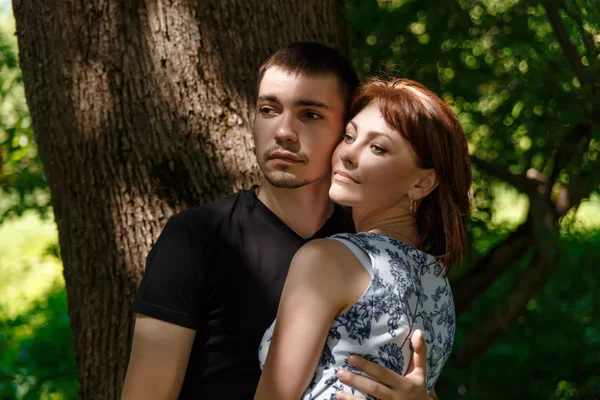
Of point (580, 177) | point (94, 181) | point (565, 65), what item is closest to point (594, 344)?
point (580, 177)

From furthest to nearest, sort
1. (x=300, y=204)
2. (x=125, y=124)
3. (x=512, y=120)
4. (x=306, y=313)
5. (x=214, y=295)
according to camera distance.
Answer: (x=512, y=120), (x=125, y=124), (x=300, y=204), (x=214, y=295), (x=306, y=313)

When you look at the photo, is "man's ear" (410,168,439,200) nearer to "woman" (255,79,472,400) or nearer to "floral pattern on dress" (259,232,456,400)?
"woman" (255,79,472,400)

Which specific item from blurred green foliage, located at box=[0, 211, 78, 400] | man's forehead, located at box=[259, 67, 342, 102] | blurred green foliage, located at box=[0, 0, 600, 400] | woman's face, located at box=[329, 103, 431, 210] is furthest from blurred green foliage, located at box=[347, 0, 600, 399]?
blurred green foliage, located at box=[0, 211, 78, 400]

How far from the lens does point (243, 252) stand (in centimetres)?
238

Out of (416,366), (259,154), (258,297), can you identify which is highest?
(259,154)

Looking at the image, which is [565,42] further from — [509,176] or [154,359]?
[154,359]

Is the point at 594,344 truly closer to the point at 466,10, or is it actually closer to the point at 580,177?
the point at 580,177

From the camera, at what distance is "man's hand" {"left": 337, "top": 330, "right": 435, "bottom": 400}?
1.95 meters

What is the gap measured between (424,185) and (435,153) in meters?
0.10

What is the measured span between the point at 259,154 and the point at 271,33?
2.57 feet

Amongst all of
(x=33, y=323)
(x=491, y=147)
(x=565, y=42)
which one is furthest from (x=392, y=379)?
(x=33, y=323)

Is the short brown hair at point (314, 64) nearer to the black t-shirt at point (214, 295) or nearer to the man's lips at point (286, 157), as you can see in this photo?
the man's lips at point (286, 157)

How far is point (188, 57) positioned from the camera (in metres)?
2.90

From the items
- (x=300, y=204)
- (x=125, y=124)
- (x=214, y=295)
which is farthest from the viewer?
(x=125, y=124)
